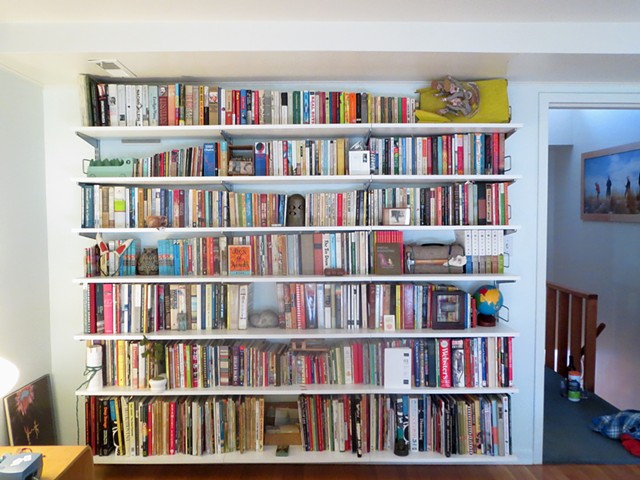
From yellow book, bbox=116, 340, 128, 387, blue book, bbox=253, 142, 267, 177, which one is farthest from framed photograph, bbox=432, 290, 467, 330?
yellow book, bbox=116, 340, 128, 387

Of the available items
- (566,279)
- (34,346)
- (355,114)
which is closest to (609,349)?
(566,279)

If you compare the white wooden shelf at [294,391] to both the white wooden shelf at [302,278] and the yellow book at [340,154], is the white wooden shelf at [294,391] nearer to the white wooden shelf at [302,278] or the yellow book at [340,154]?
the white wooden shelf at [302,278]

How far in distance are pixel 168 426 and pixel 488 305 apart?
6.23 feet

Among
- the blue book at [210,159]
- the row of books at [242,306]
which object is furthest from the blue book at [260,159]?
the row of books at [242,306]

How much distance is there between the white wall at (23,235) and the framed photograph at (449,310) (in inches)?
89.5

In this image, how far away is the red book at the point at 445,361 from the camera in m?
2.16

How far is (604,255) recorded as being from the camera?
12.0 feet

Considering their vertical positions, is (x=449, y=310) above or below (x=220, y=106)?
below

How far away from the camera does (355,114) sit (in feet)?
7.16

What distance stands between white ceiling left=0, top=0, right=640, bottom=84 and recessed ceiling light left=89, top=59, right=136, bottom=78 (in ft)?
0.16

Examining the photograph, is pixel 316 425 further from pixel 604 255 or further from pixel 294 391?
pixel 604 255

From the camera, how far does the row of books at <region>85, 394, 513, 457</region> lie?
215cm

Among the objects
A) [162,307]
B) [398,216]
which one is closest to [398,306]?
[398,216]

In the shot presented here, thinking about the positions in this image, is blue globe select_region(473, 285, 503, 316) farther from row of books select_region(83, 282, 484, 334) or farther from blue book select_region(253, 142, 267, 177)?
blue book select_region(253, 142, 267, 177)
